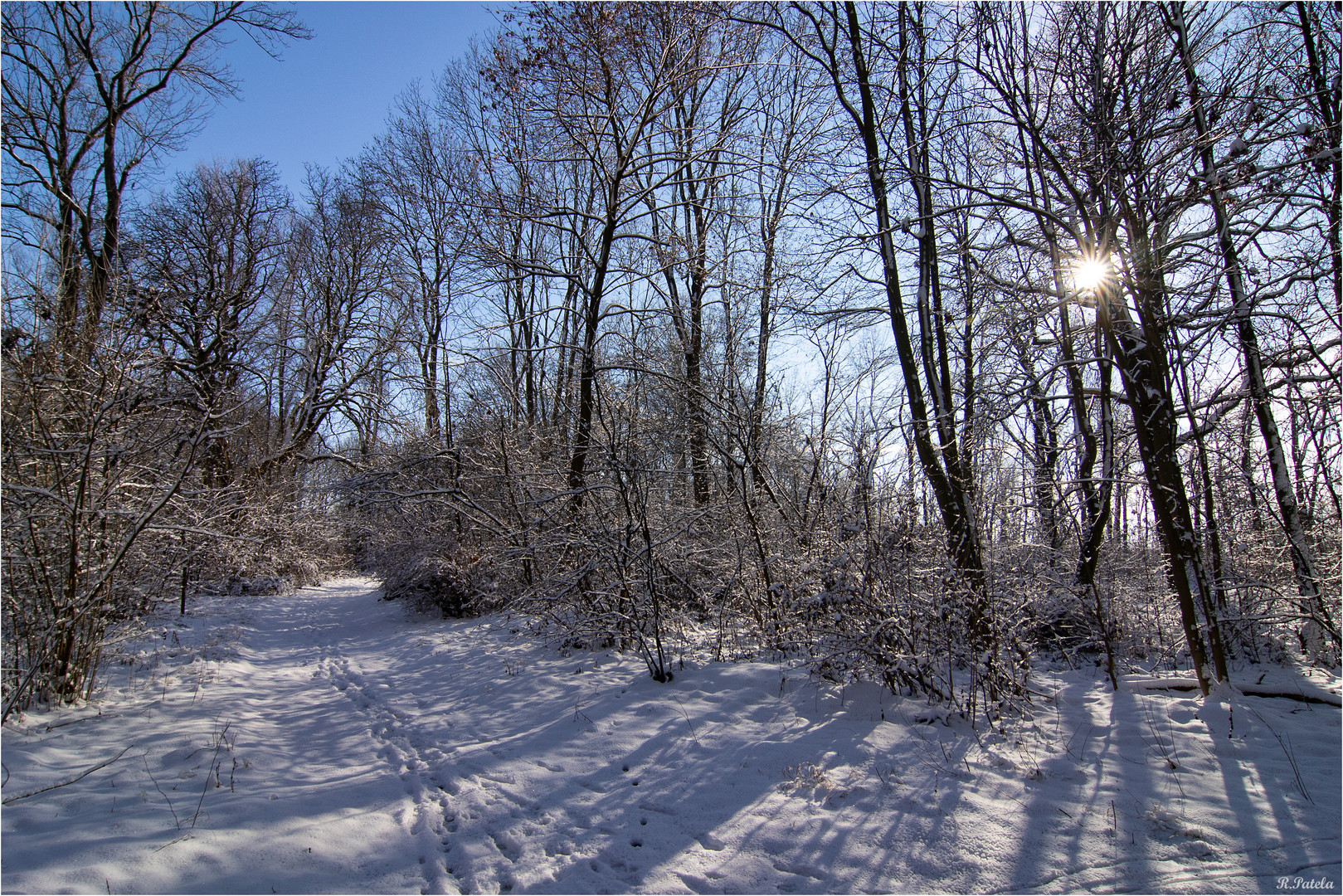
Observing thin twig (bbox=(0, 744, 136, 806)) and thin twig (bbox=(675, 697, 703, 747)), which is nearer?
thin twig (bbox=(0, 744, 136, 806))

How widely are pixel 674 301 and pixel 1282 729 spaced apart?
29.5 feet

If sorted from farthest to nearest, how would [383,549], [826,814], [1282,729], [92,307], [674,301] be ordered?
[383,549]
[674,301]
[92,307]
[1282,729]
[826,814]

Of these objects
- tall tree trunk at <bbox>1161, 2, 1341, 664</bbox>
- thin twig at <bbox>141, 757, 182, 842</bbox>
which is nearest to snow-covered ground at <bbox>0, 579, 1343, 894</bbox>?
thin twig at <bbox>141, 757, 182, 842</bbox>

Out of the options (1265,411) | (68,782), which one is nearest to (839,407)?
(1265,411)

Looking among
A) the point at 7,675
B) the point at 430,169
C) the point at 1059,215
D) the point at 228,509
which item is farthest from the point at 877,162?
the point at 430,169

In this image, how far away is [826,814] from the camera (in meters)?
3.52

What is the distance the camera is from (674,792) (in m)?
3.90

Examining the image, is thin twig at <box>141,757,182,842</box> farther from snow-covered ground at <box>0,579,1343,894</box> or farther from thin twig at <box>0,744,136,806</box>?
thin twig at <box>0,744,136,806</box>

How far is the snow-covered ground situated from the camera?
9.74 ft

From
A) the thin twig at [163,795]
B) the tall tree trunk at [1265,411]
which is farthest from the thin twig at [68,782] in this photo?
the tall tree trunk at [1265,411]

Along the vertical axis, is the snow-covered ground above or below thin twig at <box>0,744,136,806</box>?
below

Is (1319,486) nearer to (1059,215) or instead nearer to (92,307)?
(1059,215)

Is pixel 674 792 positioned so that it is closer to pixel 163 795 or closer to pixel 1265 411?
pixel 163 795

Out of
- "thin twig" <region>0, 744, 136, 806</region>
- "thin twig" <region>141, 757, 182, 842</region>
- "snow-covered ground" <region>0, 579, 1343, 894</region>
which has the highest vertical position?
"thin twig" <region>0, 744, 136, 806</region>
